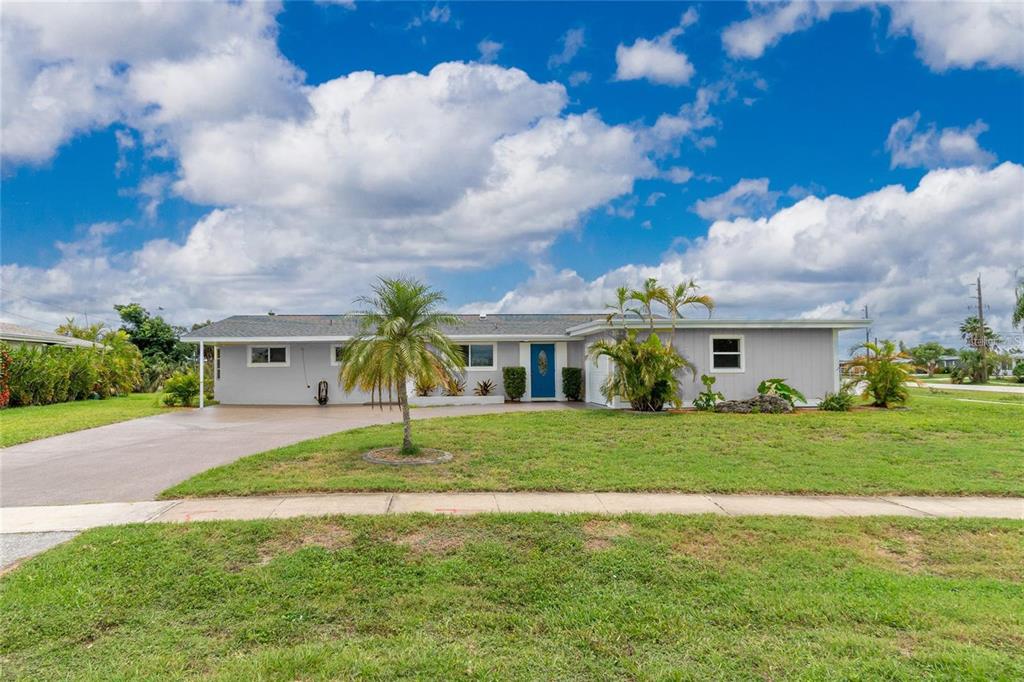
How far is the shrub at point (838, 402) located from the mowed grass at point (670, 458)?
1.80 metres

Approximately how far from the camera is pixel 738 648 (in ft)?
12.8

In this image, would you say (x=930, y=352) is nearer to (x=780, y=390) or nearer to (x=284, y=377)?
(x=780, y=390)

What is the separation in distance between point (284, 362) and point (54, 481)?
45.8 ft

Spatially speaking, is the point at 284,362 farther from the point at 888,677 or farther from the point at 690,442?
the point at 888,677

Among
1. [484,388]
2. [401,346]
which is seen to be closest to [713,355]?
[484,388]

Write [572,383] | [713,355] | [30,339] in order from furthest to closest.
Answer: [30,339] → [572,383] → [713,355]

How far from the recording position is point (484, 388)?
73.0 ft

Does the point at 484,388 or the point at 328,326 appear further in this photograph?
the point at 328,326

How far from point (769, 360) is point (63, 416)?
2094 centimetres

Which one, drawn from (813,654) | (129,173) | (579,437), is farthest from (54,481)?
(129,173)

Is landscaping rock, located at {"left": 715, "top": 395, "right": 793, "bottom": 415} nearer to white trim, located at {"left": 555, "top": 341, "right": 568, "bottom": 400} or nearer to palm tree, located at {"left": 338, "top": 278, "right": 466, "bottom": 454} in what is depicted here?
white trim, located at {"left": 555, "top": 341, "right": 568, "bottom": 400}

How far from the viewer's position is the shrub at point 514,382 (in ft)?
71.9

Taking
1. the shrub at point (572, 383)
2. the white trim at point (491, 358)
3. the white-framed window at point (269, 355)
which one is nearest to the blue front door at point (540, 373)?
the shrub at point (572, 383)

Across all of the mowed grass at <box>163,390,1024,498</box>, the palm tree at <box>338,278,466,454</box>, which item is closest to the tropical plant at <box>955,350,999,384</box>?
the mowed grass at <box>163,390,1024,498</box>
